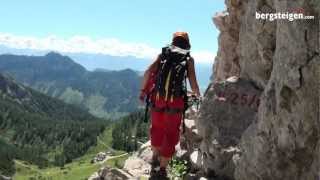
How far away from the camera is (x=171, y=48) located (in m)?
17.6

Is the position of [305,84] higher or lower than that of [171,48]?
lower

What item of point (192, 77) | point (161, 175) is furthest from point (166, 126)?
point (192, 77)

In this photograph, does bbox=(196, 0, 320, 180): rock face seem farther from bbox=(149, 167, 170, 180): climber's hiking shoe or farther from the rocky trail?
bbox=(149, 167, 170, 180): climber's hiking shoe

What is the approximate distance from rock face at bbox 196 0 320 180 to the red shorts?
2187 millimetres

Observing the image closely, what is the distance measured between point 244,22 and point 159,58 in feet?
23.9

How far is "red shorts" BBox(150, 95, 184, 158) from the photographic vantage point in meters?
17.5

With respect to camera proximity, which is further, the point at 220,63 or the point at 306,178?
the point at 220,63

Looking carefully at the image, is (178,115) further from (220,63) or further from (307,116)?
(220,63)

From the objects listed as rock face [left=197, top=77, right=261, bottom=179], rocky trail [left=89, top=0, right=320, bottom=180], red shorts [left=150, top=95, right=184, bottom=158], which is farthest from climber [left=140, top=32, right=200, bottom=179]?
rocky trail [left=89, top=0, right=320, bottom=180]

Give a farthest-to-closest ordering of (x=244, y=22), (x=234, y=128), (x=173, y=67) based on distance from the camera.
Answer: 1. (x=244, y=22)
2. (x=234, y=128)
3. (x=173, y=67)

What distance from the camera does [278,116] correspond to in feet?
49.6

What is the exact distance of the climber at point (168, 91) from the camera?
17359 mm

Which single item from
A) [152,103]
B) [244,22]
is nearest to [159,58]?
[152,103]

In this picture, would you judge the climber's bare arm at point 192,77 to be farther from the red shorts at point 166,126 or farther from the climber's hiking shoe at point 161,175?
the climber's hiking shoe at point 161,175
